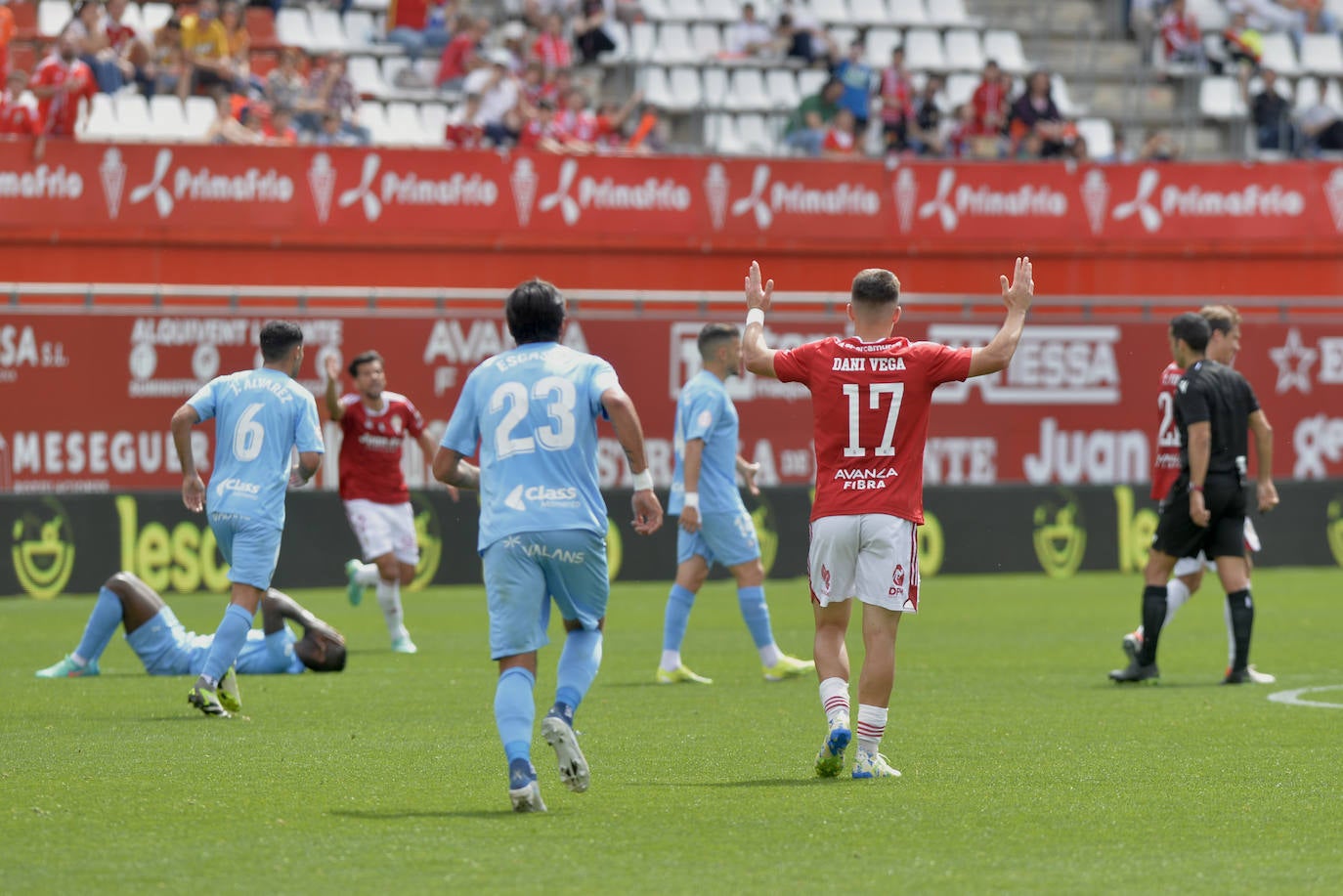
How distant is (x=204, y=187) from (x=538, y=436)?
16852 mm

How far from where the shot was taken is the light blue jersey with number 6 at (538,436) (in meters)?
7.83

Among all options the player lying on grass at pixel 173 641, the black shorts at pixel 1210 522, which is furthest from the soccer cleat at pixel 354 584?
the black shorts at pixel 1210 522

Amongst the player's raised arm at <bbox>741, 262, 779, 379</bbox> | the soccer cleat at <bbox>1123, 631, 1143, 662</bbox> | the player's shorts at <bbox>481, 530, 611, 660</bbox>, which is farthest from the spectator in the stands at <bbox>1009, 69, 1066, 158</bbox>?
the player's shorts at <bbox>481, 530, 611, 660</bbox>

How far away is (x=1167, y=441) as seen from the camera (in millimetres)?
13633

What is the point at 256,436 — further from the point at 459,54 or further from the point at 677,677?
the point at 459,54

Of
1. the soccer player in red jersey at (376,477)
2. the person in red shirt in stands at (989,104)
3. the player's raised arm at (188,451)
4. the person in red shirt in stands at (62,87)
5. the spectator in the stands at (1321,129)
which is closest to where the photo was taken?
the player's raised arm at (188,451)

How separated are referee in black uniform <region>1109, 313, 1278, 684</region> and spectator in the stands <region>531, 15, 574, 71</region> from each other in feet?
51.6

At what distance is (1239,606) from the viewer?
13.0 meters

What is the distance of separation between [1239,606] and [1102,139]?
18.3m

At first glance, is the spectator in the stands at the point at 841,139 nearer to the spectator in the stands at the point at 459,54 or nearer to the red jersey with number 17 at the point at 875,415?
the spectator in the stands at the point at 459,54

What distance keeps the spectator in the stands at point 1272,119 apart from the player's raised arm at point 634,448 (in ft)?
79.9

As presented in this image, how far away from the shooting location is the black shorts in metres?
13.0

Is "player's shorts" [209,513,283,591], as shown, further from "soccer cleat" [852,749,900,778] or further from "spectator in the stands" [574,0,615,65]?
"spectator in the stands" [574,0,615,65]

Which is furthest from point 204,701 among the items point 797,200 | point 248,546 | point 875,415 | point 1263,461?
point 797,200
